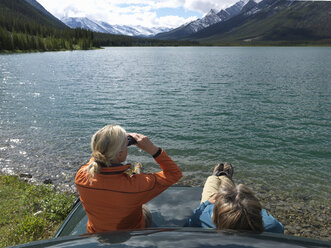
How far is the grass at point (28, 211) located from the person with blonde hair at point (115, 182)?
3425 millimetres

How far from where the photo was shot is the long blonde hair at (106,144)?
3305 mm

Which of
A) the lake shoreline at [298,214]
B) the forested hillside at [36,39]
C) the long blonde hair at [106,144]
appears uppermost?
the forested hillside at [36,39]

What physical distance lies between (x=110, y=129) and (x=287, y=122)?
55.5ft

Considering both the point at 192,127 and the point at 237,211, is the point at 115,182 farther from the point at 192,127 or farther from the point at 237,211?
the point at 192,127

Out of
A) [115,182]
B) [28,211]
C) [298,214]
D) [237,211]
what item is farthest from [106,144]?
[298,214]

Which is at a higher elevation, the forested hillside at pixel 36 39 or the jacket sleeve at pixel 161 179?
the forested hillside at pixel 36 39

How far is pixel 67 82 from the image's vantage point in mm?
35219

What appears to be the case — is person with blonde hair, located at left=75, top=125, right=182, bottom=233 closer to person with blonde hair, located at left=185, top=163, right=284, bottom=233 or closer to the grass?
person with blonde hair, located at left=185, top=163, right=284, bottom=233

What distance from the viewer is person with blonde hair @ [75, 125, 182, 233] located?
3334 mm

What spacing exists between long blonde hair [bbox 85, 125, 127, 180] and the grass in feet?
13.9

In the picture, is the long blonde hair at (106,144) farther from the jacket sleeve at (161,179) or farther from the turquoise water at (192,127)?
the turquoise water at (192,127)

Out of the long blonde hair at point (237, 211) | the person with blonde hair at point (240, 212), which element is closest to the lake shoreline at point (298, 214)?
the person with blonde hair at point (240, 212)

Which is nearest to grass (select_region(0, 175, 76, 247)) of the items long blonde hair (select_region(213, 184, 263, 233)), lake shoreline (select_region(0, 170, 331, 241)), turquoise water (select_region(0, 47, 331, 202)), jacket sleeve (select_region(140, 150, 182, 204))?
lake shoreline (select_region(0, 170, 331, 241))

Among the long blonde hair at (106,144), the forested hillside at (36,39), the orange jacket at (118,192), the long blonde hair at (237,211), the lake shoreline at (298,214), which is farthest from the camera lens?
the forested hillside at (36,39)
